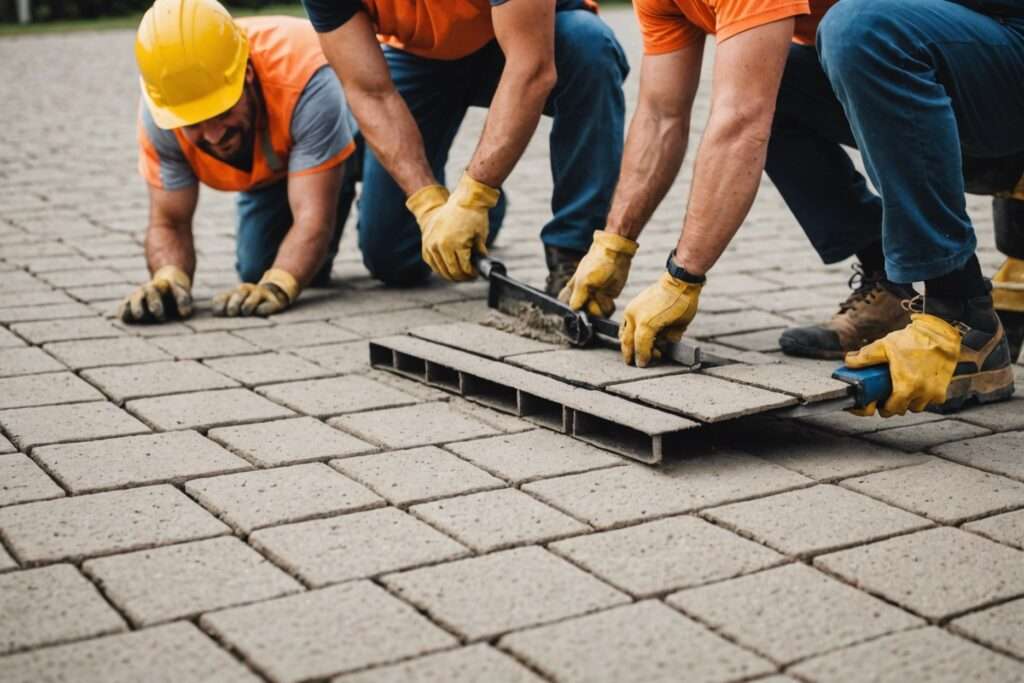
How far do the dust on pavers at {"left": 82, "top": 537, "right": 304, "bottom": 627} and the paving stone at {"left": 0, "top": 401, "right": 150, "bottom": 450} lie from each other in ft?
2.48

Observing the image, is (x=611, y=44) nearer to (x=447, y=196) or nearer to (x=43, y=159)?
(x=447, y=196)

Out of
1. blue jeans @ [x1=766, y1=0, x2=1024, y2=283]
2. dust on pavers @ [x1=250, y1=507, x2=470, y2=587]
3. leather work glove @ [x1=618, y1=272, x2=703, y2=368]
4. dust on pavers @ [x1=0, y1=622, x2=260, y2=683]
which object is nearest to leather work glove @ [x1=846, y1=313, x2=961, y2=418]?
blue jeans @ [x1=766, y1=0, x2=1024, y2=283]

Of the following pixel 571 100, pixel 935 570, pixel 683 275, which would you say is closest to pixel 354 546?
pixel 935 570

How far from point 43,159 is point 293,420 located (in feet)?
17.1

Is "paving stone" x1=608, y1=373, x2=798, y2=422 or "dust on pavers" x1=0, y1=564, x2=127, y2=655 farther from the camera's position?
"paving stone" x1=608, y1=373, x2=798, y2=422

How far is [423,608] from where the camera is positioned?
78.7 inches

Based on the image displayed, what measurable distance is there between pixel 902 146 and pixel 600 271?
2.78 feet

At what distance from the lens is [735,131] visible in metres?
2.86

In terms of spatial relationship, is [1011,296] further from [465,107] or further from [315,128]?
[315,128]

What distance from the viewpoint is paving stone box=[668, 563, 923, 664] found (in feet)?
6.17

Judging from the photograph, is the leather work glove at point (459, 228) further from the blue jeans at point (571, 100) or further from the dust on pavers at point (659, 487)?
the dust on pavers at point (659, 487)

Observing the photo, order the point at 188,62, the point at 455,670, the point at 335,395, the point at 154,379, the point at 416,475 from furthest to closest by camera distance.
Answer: the point at 188,62
the point at 154,379
the point at 335,395
the point at 416,475
the point at 455,670

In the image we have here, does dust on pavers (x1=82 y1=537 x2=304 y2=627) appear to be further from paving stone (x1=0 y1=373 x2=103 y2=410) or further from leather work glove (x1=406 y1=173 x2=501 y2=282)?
leather work glove (x1=406 y1=173 x2=501 y2=282)

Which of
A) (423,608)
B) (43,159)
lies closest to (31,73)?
(43,159)
